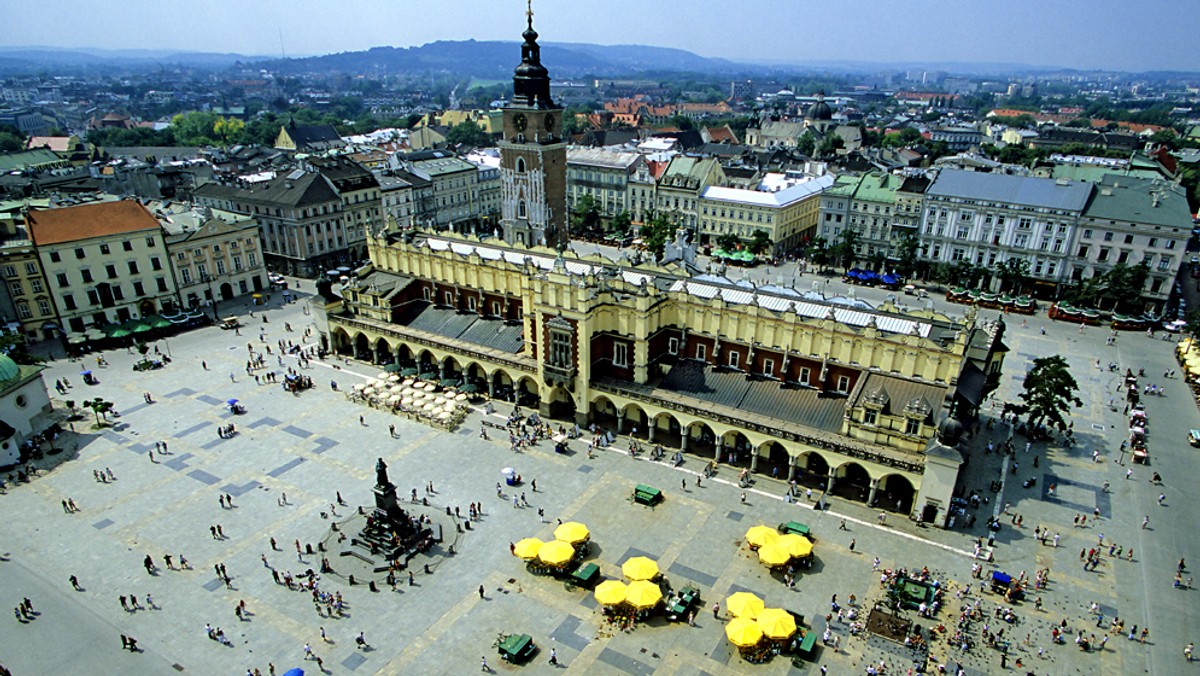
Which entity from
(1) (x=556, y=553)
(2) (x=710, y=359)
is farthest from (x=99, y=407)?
(2) (x=710, y=359)

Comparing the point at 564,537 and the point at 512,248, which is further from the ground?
the point at 512,248

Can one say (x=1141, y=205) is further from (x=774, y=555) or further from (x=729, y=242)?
(x=774, y=555)

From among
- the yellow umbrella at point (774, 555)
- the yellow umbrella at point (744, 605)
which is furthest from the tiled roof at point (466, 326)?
the yellow umbrella at point (744, 605)

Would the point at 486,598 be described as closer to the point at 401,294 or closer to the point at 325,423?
the point at 325,423

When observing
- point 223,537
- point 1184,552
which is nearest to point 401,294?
point 223,537

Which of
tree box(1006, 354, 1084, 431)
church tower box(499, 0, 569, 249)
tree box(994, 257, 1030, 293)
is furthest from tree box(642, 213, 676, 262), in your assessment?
tree box(1006, 354, 1084, 431)

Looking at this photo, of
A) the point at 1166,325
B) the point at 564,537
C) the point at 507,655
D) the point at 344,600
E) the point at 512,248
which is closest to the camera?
the point at 507,655

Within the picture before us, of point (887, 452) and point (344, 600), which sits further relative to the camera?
point (887, 452)
